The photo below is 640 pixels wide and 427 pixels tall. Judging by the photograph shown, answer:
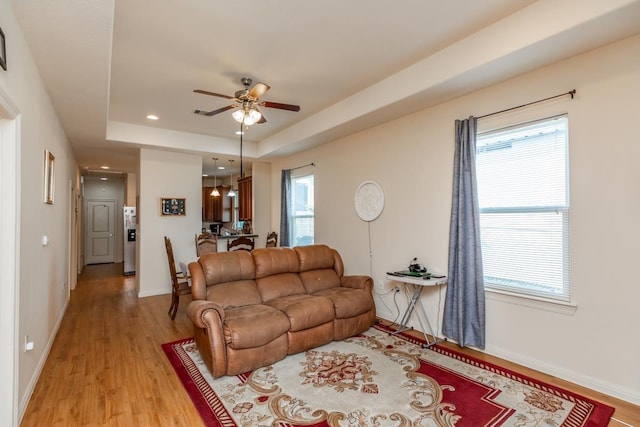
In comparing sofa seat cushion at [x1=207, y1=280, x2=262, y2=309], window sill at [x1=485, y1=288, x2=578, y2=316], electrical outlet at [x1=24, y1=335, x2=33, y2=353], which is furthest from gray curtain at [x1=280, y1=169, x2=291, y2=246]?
electrical outlet at [x1=24, y1=335, x2=33, y2=353]

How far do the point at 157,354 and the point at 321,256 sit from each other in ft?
7.07

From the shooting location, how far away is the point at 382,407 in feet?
7.54

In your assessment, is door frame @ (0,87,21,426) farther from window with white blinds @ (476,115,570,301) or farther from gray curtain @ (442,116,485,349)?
window with white blinds @ (476,115,570,301)

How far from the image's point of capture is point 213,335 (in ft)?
8.88

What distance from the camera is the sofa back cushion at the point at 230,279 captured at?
3.42 metres

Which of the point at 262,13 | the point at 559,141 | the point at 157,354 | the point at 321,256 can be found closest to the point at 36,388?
the point at 157,354

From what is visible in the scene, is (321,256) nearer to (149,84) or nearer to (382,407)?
(382,407)

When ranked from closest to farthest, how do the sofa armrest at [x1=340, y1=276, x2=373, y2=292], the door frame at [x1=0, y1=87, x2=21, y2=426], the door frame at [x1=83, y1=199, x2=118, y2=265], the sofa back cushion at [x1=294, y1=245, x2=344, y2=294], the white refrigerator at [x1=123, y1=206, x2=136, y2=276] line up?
the door frame at [x1=0, y1=87, x2=21, y2=426], the sofa armrest at [x1=340, y1=276, x2=373, y2=292], the sofa back cushion at [x1=294, y1=245, x2=344, y2=294], the white refrigerator at [x1=123, y1=206, x2=136, y2=276], the door frame at [x1=83, y1=199, x2=118, y2=265]

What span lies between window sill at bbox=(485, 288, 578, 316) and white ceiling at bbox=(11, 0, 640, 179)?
2.01 metres

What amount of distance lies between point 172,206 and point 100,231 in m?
5.78

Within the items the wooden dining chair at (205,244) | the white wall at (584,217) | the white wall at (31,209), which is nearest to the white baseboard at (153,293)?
the wooden dining chair at (205,244)

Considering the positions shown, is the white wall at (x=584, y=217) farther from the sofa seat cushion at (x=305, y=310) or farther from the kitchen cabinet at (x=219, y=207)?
the kitchen cabinet at (x=219, y=207)

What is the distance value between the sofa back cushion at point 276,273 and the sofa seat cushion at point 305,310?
0.22 meters

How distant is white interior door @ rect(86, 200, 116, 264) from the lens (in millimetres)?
9758
